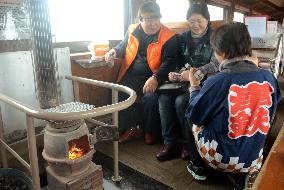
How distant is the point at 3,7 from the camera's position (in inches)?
99.7

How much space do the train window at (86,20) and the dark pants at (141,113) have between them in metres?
0.99

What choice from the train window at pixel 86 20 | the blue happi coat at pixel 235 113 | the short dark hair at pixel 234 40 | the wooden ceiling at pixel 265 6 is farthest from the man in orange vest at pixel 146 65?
the wooden ceiling at pixel 265 6

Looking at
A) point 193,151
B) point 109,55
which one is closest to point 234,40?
point 193,151

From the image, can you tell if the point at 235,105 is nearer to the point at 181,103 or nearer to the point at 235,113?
the point at 235,113

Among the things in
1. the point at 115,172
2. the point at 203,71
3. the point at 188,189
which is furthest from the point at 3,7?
the point at 188,189

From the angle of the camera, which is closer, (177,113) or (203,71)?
(203,71)

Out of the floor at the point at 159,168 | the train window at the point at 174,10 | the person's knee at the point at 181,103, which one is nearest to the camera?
the floor at the point at 159,168

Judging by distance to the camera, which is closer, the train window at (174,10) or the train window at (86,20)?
the train window at (86,20)

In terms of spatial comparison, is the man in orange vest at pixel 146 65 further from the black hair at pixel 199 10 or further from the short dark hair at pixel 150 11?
the black hair at pixel 199 10

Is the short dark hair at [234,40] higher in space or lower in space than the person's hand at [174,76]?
higher

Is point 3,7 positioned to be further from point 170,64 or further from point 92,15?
point 170,64

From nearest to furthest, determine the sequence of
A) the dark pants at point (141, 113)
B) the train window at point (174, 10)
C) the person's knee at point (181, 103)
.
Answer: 1. the person's knee at point (181, 103)
2. the dark pants at point (141, 113)
3. the train window at point (174, 10)

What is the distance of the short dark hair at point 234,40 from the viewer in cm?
210

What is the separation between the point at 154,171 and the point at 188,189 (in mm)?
493
